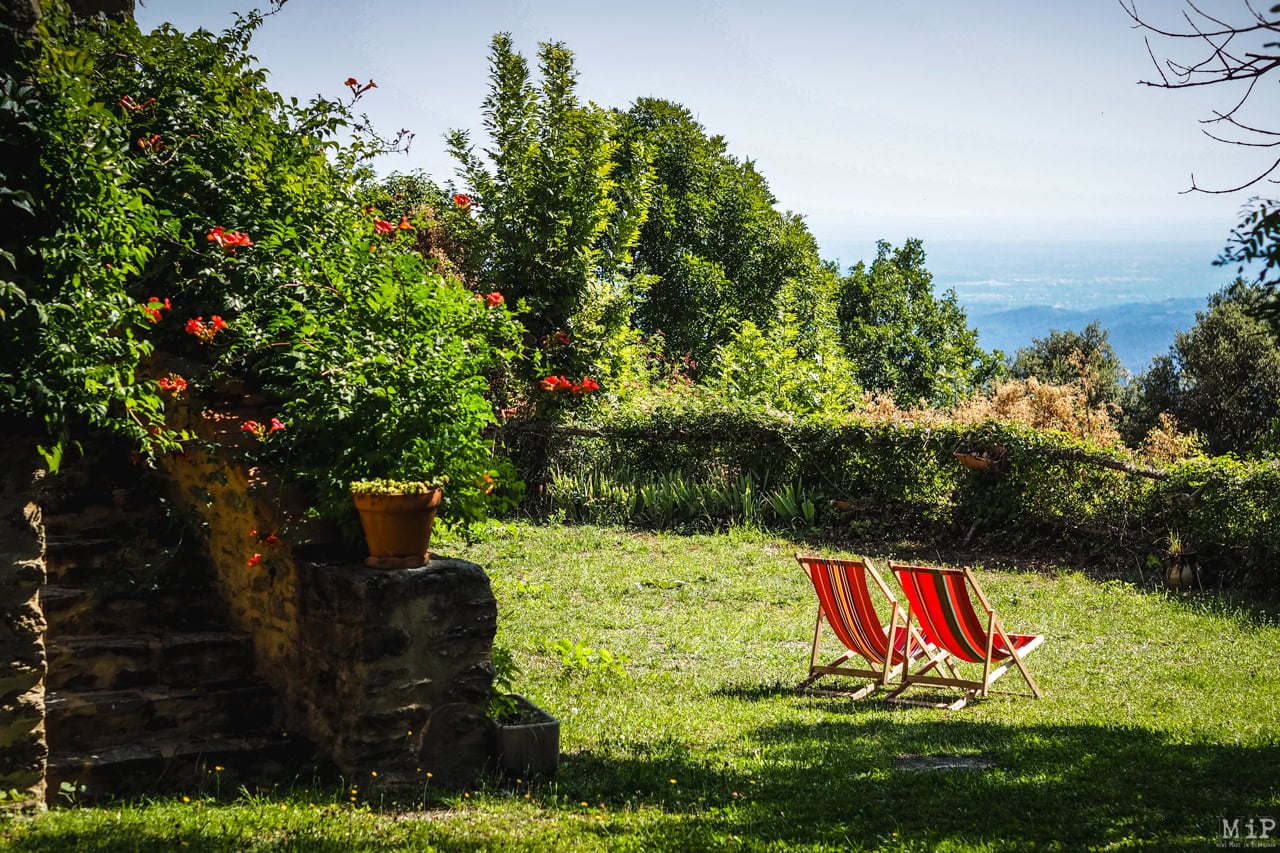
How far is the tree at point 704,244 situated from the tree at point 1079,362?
1214 centimetres

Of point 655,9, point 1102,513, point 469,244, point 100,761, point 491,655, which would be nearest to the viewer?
point 100,761

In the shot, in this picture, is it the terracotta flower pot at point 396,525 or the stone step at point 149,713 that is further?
the stone step at point 149,713

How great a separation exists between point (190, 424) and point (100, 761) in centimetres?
169

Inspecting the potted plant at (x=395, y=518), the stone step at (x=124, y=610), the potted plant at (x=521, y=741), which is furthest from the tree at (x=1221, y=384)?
the stone step at (x=124, y=610)

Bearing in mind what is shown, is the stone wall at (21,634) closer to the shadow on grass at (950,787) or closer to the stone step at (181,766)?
the stone step at (181,766)

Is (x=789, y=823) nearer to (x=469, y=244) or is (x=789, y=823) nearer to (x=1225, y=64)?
(x=1225, y=64)

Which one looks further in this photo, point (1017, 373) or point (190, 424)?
point (1017, 373)

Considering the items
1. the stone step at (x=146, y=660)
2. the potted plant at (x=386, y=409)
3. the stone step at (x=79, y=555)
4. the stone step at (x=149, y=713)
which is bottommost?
the stone step at (x=149, y=713)

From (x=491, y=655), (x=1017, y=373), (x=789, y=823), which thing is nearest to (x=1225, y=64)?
(x=789, y=823)

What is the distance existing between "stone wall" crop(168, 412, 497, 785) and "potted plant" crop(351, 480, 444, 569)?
0.25 ft

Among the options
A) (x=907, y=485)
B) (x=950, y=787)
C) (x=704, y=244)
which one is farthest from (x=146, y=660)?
(x=704, y=244)

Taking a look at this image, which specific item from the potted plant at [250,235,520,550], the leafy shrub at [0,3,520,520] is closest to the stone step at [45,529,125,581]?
the leafy shrub at [0,3,520,520]

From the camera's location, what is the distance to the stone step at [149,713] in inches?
179

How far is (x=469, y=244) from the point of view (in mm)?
14625
